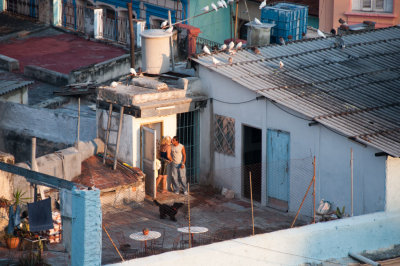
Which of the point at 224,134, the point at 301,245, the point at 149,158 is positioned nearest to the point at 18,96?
the point at 149,158

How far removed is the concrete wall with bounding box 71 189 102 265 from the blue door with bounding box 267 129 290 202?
8.51 metres

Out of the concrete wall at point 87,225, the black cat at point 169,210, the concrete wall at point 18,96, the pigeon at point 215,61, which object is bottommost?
the black cat at point 169,210

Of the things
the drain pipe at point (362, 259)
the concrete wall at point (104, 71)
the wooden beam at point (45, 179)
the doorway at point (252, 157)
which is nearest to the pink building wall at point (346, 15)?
the concrete wall at point (104, 71)

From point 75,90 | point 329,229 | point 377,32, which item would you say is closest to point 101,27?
point 75,90

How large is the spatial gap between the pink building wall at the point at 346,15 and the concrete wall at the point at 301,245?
56.4 ft

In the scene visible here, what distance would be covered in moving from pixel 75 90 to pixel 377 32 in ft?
32.9

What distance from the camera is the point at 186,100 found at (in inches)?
1080

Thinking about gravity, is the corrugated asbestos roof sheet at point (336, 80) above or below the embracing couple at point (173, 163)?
above

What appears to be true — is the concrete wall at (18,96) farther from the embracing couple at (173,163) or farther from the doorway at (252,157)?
the doorway at (252,157)

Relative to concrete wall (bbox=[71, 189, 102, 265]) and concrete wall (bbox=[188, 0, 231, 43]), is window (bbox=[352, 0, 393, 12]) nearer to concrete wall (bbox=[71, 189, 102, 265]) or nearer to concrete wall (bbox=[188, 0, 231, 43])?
concrete wall (bbox=[188, 0, 231, 43])

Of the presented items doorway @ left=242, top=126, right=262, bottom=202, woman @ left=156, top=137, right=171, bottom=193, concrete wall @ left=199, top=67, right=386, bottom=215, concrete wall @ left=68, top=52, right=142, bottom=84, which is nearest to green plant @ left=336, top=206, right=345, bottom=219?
concrete wall @ left=199, top=67, right=386, bottom=215

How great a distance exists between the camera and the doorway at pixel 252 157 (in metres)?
26.9

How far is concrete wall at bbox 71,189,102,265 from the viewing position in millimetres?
18359

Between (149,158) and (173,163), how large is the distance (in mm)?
688
